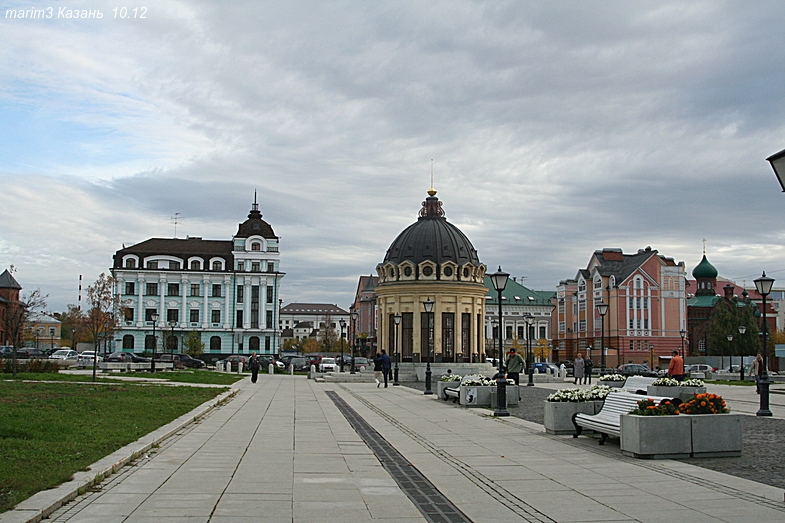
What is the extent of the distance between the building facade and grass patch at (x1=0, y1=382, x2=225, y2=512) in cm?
7039

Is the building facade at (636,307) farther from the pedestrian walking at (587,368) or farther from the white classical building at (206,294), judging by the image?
the pedestrian walking at (587,368)

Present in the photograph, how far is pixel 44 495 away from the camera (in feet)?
27.4

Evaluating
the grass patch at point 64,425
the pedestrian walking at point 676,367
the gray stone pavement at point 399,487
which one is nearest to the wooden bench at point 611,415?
the gray stone pavement at point 399,487

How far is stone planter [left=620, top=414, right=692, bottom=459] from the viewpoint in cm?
1188

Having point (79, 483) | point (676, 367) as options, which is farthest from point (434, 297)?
point (79, 483)

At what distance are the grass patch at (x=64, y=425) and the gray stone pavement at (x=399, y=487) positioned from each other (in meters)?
0.65

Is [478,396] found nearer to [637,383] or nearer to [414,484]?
[637,383]

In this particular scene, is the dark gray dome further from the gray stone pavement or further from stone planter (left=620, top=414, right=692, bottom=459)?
stone planter (left=620, top=414, right=692, bottom=459)

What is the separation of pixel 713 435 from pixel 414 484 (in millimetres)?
4785

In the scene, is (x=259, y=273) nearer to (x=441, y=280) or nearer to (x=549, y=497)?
(x=441, y=280)

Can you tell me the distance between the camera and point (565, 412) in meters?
15.6

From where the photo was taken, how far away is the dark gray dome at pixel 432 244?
167 feet

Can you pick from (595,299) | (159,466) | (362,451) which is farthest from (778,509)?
(595,299)

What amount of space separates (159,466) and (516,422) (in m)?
9.54
